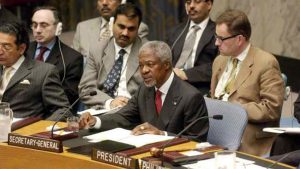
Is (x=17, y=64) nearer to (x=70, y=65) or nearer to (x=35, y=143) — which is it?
(x=70, y=65)

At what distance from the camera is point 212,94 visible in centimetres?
639

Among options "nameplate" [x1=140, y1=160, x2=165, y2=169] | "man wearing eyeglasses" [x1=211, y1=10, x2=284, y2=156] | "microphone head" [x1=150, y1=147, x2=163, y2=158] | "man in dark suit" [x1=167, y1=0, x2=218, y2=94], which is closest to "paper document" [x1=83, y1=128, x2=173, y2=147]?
"microphone head" [x1=150, y1=147, x2=163, y2=158]

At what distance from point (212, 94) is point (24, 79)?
4.56 feet

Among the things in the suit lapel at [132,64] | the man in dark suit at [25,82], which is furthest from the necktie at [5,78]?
the suit lapel at [132,64]

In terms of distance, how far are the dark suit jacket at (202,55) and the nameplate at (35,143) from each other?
209cm

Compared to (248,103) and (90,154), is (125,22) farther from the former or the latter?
(90,154)

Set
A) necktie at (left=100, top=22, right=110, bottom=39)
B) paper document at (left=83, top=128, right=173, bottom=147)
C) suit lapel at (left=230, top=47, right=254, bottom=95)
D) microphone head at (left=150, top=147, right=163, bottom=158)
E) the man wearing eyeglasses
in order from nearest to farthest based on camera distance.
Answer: microphone head at (left=150, top=147, right=163, bottom=158)
paper document at (left=83, top=128, right=173, bottom=147)
the man wearing eyeglasses
suit lapel at (left=230, top=47, right=254, bottom=95)
necktie at (left=100, top=22, right=110, bottom=39)

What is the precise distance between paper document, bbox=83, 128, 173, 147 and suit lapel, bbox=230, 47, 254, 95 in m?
1.07

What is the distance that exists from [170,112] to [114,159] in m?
0.96

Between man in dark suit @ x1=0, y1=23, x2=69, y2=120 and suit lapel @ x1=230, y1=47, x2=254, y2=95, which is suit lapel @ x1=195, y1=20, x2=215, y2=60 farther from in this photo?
man in dark suit @ x1=0, y1=23, x2=69, y2=120

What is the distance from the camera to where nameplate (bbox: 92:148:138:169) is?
4516mm

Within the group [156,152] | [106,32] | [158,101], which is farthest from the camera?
[106,32]

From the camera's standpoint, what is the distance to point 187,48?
23.6 ft

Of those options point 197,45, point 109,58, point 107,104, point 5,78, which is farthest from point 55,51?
point 197,45
